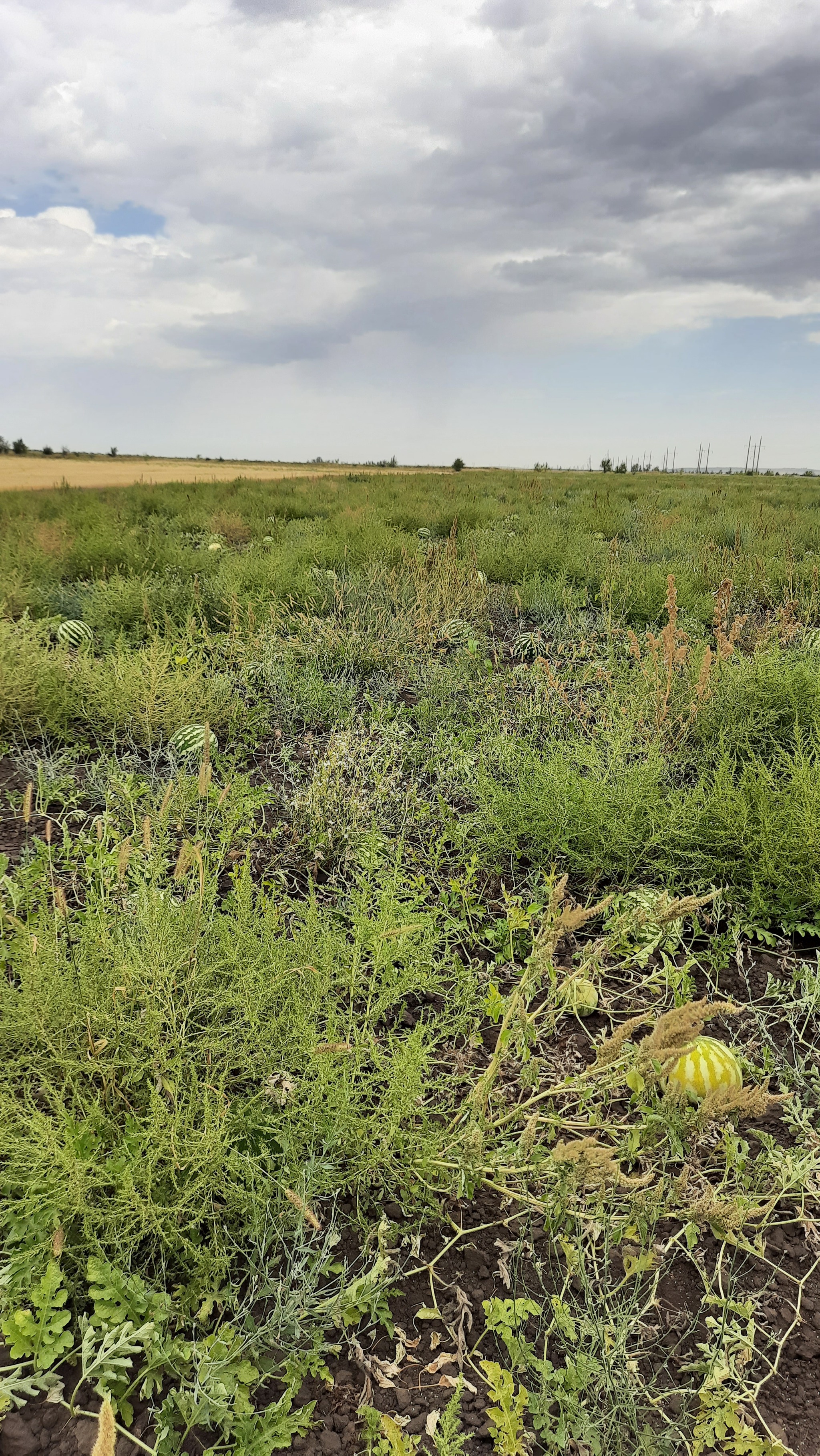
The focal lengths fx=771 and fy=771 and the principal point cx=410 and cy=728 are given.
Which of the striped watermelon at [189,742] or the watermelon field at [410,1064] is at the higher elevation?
the striped watermelon at [189,742]

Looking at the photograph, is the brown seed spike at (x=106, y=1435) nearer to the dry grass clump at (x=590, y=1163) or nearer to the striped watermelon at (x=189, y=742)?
the dry grass clump at (x=590, y=1163)

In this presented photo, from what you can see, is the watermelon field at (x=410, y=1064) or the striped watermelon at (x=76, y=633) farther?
the striped watermelon at (x=76, y=633)

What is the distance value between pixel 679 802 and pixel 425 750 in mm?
1408

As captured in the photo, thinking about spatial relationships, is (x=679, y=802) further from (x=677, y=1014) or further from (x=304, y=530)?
(x=304, y=530)

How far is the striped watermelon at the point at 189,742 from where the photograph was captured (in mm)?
3770

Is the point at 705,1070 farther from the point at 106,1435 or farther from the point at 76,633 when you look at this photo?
the point at 76,633

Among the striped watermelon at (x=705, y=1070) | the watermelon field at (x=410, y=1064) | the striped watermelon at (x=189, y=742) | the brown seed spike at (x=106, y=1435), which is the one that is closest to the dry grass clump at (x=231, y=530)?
the watermelon field at (x=410, y=1064)

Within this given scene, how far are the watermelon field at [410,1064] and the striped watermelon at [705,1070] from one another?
2cm

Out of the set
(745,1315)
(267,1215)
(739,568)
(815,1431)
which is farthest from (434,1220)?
(739,568)

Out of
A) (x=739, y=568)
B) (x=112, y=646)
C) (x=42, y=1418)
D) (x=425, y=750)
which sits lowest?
(x=42, y=1418)

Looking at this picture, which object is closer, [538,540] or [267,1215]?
[267,1215]

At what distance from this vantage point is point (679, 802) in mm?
3201

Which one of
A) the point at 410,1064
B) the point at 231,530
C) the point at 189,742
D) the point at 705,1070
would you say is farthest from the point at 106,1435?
the point at 231,530

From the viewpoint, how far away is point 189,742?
380cm
